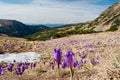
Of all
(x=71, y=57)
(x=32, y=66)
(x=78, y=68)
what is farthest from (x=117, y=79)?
(x=32, y=66)

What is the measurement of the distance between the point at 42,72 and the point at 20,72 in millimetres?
1297

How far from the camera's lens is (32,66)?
9.20 meters

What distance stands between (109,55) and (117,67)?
0.57 m

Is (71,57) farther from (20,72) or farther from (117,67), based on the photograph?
(20,72)

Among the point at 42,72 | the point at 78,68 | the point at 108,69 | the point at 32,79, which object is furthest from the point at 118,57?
the point at 42,72

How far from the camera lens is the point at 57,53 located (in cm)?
395

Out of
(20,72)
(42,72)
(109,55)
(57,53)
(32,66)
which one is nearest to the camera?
(57,53)

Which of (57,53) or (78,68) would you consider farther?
(78,68)

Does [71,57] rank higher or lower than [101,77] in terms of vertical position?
higher

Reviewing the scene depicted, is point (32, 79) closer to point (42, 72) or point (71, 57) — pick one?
point (42, 72)

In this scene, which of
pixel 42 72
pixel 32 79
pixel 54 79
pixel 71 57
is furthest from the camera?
pixel 42 72

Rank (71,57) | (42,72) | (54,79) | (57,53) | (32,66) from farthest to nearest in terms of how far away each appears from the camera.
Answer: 1. (32,66)
2. (42,72)
3. (54,79)
4. (57,53)
5. (71,57)

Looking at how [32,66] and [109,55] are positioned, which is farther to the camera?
[32,66]

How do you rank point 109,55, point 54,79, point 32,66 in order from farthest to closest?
point 32,66 < point 54,79 < point 109,55
